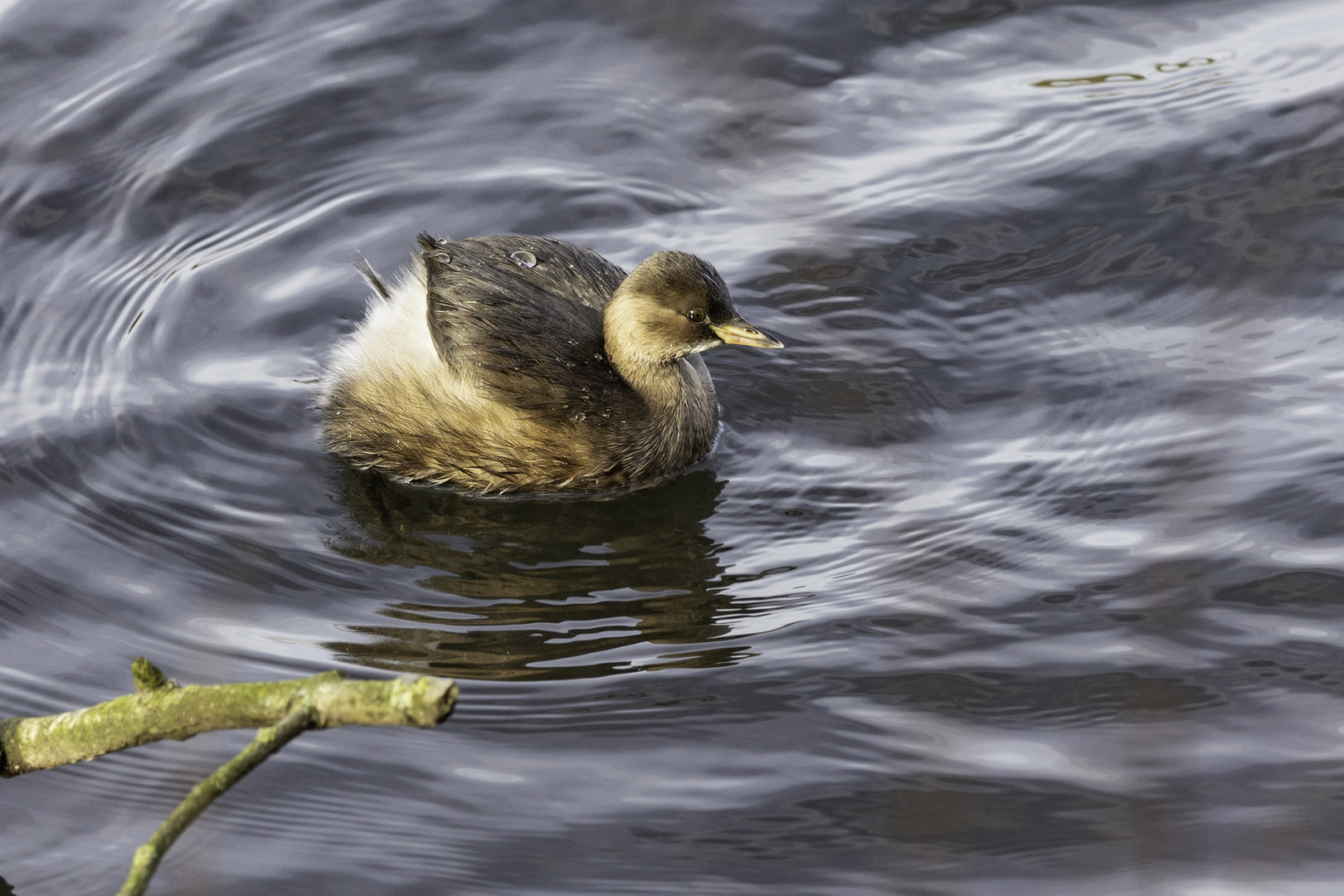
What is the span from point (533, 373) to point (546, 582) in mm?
797

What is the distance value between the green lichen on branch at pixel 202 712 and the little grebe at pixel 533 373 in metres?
2.51

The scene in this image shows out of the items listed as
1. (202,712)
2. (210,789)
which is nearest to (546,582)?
(202,712)

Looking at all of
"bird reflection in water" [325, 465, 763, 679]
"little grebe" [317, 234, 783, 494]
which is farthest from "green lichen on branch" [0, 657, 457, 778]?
"little grebe" [317, 234, 783, 494]

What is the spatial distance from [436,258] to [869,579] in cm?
193

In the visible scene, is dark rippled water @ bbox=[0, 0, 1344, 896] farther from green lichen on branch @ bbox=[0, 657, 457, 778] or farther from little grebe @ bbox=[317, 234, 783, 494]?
green lichen on branch @ bbox=[0, 657, 457, 778]

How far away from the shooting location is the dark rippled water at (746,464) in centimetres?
386

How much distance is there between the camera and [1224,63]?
7332mm

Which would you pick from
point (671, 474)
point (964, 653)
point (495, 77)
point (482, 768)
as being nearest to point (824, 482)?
point (671, 474)

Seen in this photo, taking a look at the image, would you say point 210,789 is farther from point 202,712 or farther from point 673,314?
point 673,314

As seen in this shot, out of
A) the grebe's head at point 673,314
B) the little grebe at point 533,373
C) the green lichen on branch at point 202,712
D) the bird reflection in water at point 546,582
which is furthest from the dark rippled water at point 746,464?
the green lichen on branch at point 202,712

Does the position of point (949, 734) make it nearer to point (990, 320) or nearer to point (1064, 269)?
point (990, 320)

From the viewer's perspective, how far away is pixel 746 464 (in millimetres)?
5688

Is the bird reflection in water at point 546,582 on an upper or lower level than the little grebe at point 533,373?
lower

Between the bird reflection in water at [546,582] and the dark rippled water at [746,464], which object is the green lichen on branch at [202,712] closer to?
the dark rippled water at [746,464]
